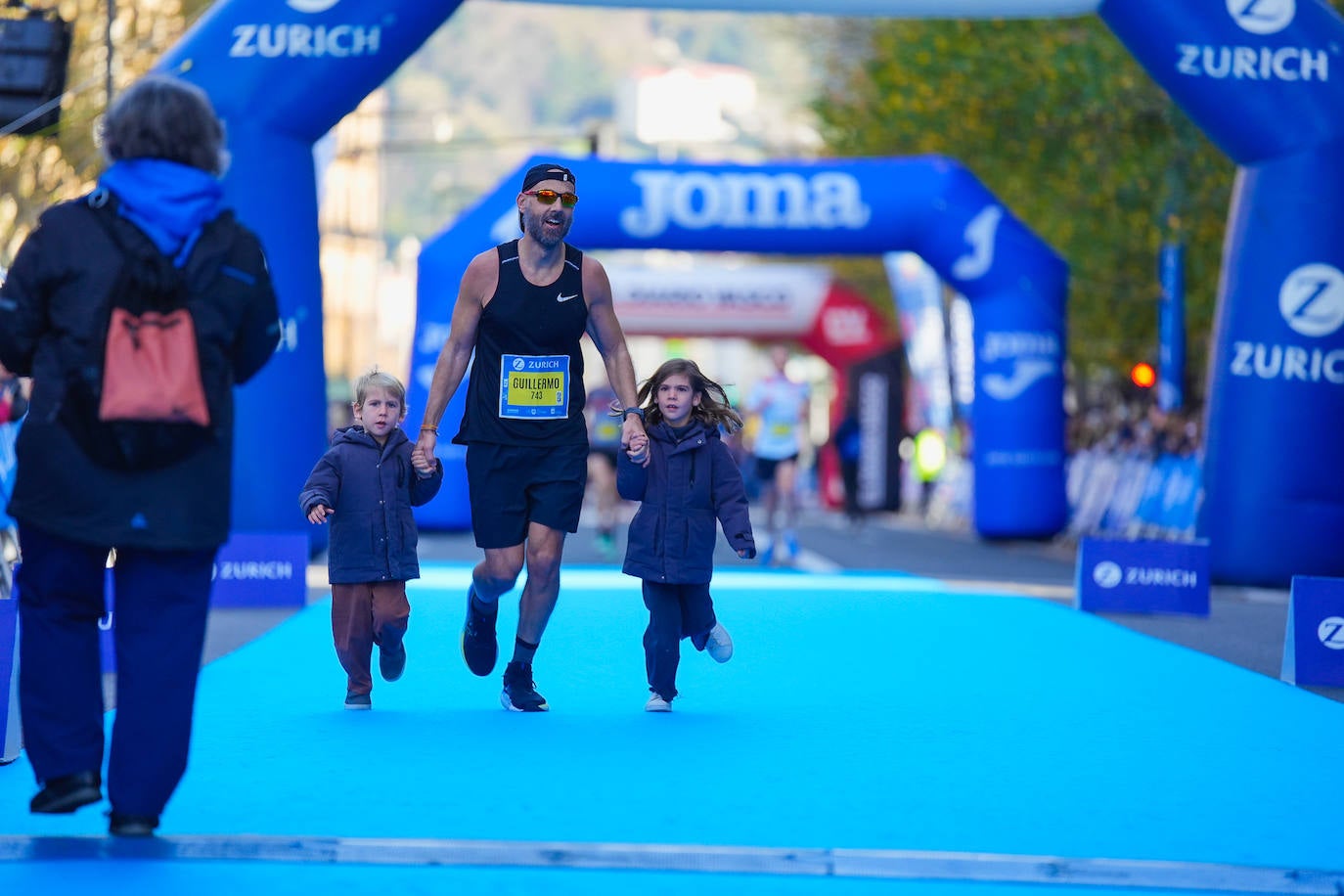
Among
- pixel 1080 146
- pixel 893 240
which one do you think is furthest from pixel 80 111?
pixel 1080 146

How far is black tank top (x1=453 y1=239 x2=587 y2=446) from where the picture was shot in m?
7.13

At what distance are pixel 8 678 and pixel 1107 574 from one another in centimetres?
816

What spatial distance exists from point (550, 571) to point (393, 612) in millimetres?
608

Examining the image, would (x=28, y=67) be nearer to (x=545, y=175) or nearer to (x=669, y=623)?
(x=545, y=175)

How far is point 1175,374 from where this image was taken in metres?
25.1

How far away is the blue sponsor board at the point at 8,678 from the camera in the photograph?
5980 mm

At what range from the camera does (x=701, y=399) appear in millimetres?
7594

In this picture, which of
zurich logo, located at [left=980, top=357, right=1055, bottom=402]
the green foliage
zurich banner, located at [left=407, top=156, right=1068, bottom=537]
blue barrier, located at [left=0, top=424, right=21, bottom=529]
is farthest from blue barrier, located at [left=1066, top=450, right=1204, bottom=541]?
blue barrier, located at [left=0, top=424, right=21, bottom=529]

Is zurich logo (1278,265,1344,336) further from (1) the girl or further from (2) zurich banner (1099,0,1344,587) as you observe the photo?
(1) the girl

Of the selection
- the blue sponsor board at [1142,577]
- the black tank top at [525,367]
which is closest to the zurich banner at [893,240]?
the blue sponsor board at [1142,577]

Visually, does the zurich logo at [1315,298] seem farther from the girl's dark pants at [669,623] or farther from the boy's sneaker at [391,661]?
the boy's sneaker at [391,661]

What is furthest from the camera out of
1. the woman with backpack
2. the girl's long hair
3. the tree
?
the tree

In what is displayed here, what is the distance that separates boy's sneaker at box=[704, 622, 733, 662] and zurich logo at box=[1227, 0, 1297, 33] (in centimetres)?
836

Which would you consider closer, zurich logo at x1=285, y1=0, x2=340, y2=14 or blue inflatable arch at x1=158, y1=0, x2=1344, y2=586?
blue inflatable arch at x1=158, y1=0, x2=1344, y2=586
